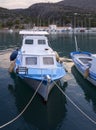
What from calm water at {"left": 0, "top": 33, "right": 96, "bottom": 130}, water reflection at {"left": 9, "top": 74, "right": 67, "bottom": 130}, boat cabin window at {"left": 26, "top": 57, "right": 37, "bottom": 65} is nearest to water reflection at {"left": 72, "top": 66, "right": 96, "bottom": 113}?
calm water at {"left": 0, "top": 33, "right": 96, "bottom": 130}

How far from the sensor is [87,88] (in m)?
26.1

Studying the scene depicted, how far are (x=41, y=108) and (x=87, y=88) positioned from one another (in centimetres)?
667

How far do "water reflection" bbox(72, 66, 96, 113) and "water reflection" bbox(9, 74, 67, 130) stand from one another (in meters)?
2.03

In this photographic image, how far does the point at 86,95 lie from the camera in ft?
78.7

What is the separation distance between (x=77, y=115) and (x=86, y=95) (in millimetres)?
4719

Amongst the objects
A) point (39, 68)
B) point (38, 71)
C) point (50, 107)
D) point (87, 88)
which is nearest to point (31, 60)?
point (39, 68)

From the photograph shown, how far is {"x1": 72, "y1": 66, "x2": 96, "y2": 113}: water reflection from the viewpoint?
75.6 ft

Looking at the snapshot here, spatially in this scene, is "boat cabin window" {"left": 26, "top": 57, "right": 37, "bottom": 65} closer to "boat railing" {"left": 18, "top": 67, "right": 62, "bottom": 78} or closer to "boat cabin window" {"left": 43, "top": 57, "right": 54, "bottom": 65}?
"boat cabin window" {"left": 43, "top": 57, "right": 54, "bottom": 65}

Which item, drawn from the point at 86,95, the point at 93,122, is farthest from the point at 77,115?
the point at 86,95

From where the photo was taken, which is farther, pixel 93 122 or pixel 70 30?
pixel 70 30

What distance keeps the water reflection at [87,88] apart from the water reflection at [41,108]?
2.03 metres

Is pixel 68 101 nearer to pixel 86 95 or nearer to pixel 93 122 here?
pixel 86 95

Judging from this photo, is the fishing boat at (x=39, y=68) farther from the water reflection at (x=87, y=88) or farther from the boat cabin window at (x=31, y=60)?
the water reflection at (x=87, y=88)

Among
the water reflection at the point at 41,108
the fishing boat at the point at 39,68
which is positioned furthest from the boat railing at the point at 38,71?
the water reflection at the point at 41,108
